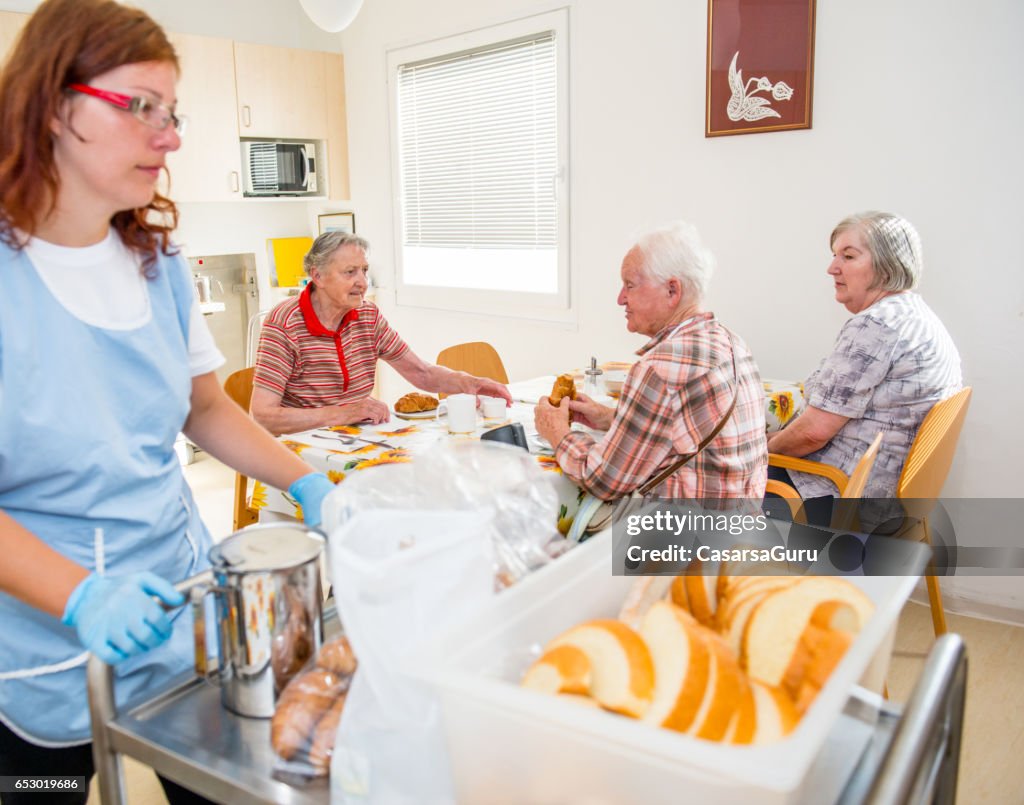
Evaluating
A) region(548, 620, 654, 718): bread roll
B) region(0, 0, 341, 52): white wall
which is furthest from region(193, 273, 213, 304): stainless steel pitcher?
region(548, 620, 654, 718): bread roll

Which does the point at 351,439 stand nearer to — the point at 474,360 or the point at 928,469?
the point at 474,360

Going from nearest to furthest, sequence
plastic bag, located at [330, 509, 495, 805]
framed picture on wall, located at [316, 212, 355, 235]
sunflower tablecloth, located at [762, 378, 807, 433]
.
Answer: plastic bag, located at [330, 509, 495, 805]
sunflower tablecloth, located at [762, 378, 807, 433]
framed picture on wall, located at [316, 212, 355, 235]

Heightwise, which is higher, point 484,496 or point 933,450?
point 484,496

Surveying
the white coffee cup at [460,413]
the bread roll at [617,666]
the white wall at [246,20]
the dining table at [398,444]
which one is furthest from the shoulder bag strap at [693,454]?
the white wall at [246,20]

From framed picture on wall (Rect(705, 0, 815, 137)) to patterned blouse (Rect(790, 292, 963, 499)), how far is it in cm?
98

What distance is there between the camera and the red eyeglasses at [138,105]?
38.2 inches

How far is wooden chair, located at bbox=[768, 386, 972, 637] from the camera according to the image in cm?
192

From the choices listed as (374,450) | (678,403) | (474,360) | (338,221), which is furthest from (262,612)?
(338,221)

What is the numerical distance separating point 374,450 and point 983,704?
5.77 feet

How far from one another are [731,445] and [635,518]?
2.89 feet

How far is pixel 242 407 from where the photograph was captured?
9.16 ft

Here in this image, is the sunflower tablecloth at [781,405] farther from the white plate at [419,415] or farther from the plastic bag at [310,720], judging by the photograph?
the plastic bag at [310,720]

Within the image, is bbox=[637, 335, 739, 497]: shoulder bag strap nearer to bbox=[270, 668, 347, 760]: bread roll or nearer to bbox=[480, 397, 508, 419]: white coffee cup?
bbox=[480, 397, 508, 419]: white coffee cup

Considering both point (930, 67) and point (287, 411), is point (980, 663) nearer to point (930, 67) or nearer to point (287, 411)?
point (930, 67)
